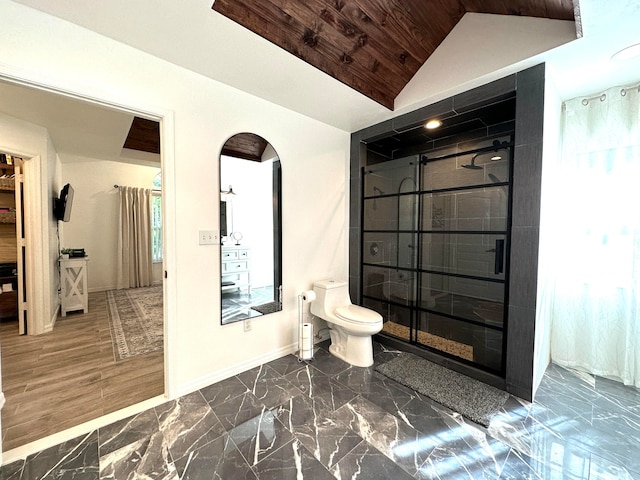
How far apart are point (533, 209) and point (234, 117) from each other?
7.71 ft

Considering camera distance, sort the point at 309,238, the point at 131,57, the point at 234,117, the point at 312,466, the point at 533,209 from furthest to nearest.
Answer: the point at 309,238
the point at 234,117
the point at 533,209
the point at 131,57
the point at 312,466

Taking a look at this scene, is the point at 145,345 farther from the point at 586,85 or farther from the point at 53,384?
the point at 586,85

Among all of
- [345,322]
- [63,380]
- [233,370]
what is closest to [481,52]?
[345,322]

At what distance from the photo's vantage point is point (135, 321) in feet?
11.0

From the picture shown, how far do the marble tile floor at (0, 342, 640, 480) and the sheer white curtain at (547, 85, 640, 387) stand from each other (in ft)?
1.03

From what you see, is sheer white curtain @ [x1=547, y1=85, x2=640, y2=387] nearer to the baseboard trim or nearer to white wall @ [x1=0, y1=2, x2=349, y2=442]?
white wall @ [x1=0, y1=2, x2=349, y2=442]

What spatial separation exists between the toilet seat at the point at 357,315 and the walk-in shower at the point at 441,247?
60 cm

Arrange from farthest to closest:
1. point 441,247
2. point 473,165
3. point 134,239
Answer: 1. point 134,239
2. point 441,247
3. point 473,165

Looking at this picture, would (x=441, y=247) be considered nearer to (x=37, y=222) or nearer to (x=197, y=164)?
(x=197, y=164)

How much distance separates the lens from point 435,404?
1804 millimetres

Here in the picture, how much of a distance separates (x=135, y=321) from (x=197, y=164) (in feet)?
8.71

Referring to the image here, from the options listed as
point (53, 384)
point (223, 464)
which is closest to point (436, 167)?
point (223, 464)

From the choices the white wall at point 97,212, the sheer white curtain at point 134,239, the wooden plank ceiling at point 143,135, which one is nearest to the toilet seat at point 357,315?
the wooden plank ceiling at point 143,135

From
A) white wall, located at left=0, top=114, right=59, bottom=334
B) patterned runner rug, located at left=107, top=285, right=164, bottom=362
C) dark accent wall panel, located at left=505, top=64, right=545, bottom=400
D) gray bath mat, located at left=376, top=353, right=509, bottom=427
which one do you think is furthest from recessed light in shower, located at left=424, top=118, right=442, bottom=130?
white wall, located at left=0, top=114, right=59, bottom=334
